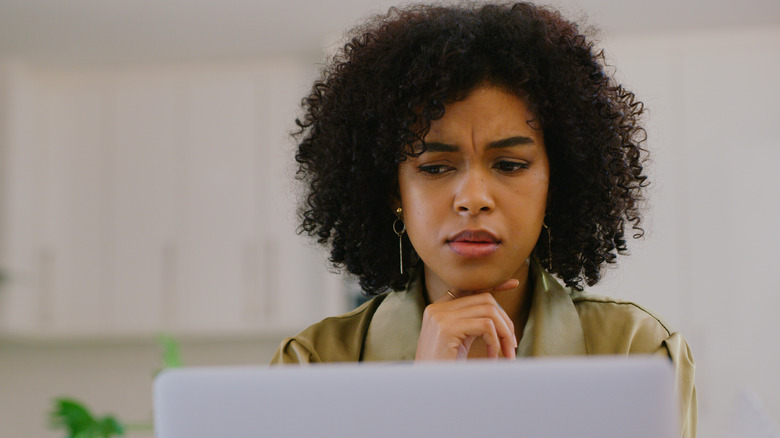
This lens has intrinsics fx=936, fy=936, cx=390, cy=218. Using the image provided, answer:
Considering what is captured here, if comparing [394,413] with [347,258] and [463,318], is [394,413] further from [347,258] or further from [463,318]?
[347,258]

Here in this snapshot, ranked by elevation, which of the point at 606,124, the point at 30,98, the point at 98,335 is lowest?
the point at 98,335

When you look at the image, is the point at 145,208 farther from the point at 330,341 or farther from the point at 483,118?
the point at 483,118

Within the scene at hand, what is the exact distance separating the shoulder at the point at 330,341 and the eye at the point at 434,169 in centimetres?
29

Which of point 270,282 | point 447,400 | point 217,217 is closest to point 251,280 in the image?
point 270,282

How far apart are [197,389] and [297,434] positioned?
0.07 m

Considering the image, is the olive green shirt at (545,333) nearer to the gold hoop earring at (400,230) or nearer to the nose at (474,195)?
the gold hoop earring at (400,230)

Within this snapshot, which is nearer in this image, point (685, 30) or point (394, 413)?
point (394, 413)

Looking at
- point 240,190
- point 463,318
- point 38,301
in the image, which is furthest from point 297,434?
point 38,301

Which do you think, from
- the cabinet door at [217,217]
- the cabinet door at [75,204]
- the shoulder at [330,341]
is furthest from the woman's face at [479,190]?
the cabinet door at [75,204]

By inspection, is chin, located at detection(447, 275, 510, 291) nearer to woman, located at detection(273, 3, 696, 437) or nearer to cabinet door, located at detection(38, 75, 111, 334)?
woman, located at detection(273, 3, 696, 437)

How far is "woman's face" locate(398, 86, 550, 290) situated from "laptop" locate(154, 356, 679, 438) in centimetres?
61

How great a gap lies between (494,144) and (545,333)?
275 mm

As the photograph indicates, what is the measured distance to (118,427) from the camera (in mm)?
1315

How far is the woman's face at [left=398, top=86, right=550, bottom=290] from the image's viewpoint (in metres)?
1.17
